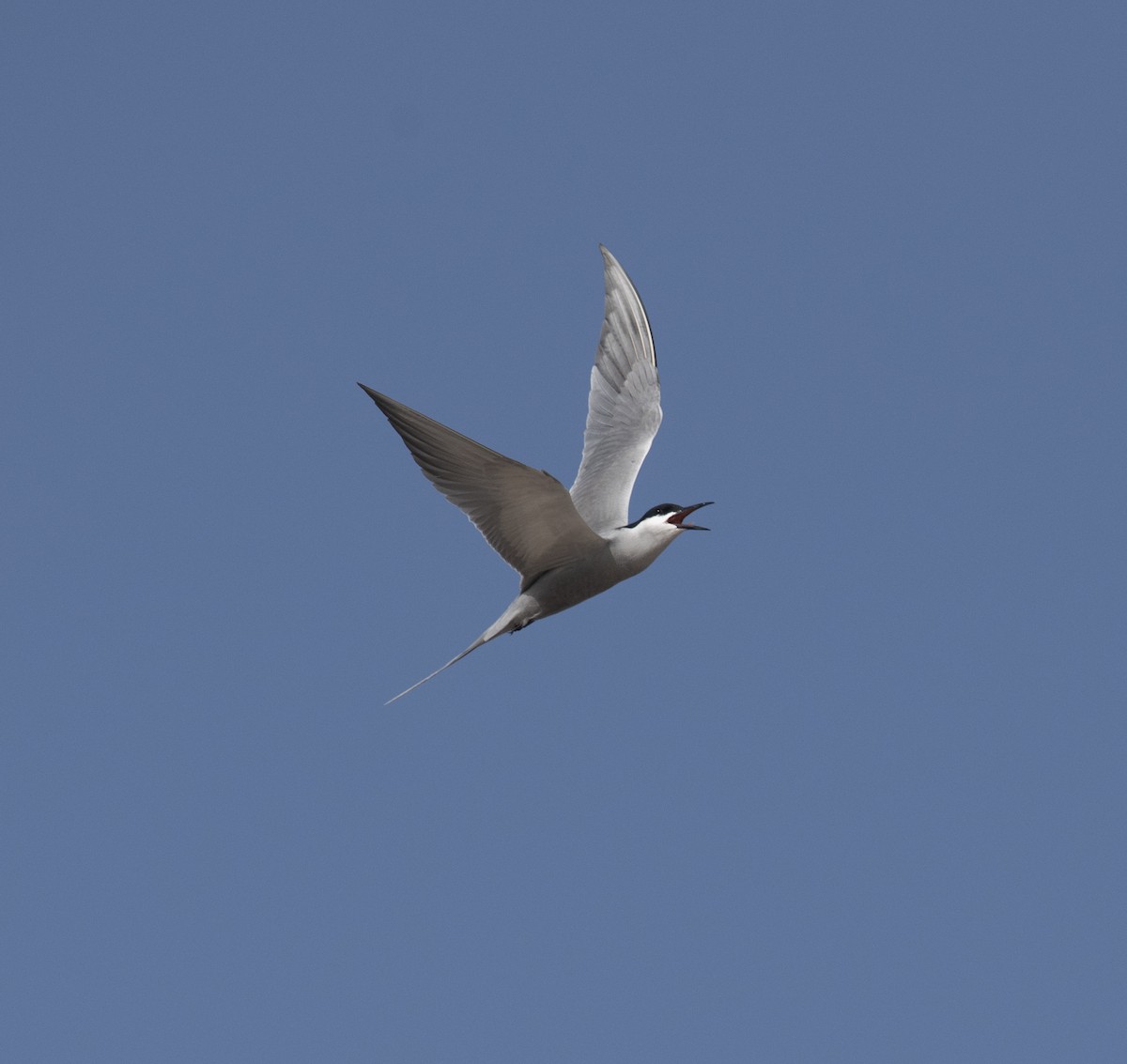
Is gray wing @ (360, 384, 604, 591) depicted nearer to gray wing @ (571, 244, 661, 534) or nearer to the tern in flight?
the tern in flight

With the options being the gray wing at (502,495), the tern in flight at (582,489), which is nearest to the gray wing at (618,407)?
the tern in flight at (582,489)

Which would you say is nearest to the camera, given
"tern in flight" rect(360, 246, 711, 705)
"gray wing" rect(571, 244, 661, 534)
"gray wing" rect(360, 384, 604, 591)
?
"gray wing" rect(360, 384, 604, 591)

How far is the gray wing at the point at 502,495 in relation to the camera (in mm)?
11664

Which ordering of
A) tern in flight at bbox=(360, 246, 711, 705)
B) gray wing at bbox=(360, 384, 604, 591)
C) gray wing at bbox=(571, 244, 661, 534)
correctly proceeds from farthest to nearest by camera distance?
1. gray wing at bbox=(571, 244, 661, 534)
2. tern in flight at bbox=(360, 246, 711, 705)
3. gray wing at bbox=(360, 384, 604, 591)

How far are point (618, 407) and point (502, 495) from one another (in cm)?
351

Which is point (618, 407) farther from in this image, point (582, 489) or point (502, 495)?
point (502, 495)

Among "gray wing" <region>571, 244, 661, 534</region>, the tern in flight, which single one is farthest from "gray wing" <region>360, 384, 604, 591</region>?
"gray wing" <region>571, 244, 661, 534</region>

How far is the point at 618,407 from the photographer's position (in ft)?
50.5

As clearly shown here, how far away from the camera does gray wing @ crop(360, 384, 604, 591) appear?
11664 mm

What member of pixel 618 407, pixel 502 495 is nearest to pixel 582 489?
pixel 618 407

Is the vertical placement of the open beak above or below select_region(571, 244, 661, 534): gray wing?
below

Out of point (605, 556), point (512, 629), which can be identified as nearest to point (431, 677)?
point (512, 629)

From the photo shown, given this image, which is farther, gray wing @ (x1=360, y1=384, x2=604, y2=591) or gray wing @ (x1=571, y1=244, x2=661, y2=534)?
gray wing @ (x1=571, y1=244, x2=661, y2=534)

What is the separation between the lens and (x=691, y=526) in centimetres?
1361
